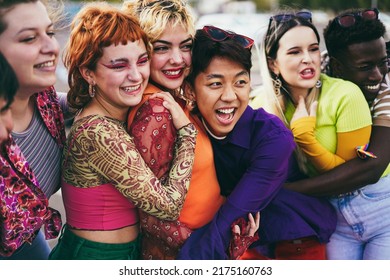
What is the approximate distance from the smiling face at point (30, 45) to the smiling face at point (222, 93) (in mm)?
588

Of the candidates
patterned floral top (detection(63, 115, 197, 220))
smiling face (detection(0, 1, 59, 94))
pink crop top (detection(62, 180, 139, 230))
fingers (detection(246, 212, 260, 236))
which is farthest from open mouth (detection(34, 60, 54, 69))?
fingers (detection(246, 212, 260, 236))

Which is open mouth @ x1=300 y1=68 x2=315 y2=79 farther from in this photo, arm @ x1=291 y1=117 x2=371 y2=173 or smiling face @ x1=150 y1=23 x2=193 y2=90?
smiling face @ x1=150 y1=23 x2=193 y2=90

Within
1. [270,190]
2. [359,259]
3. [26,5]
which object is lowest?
[359,259]

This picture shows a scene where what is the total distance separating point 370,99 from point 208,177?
0.87 meters

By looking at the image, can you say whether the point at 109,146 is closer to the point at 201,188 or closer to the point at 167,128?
the point at 167,128

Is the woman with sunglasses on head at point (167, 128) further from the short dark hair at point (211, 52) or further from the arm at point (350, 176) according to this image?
the arm at point (350, 176)

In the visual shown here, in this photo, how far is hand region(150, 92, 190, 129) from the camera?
2.16m

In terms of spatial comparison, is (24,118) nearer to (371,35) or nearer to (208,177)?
(208,177)

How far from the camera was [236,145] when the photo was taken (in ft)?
7.64

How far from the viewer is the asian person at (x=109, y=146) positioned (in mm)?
2086

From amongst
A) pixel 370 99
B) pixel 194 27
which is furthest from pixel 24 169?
pixel 370 99

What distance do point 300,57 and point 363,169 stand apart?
22.0 inches

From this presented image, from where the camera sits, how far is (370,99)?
261 cm

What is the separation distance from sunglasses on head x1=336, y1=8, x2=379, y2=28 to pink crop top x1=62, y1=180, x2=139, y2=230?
1.24 meters
